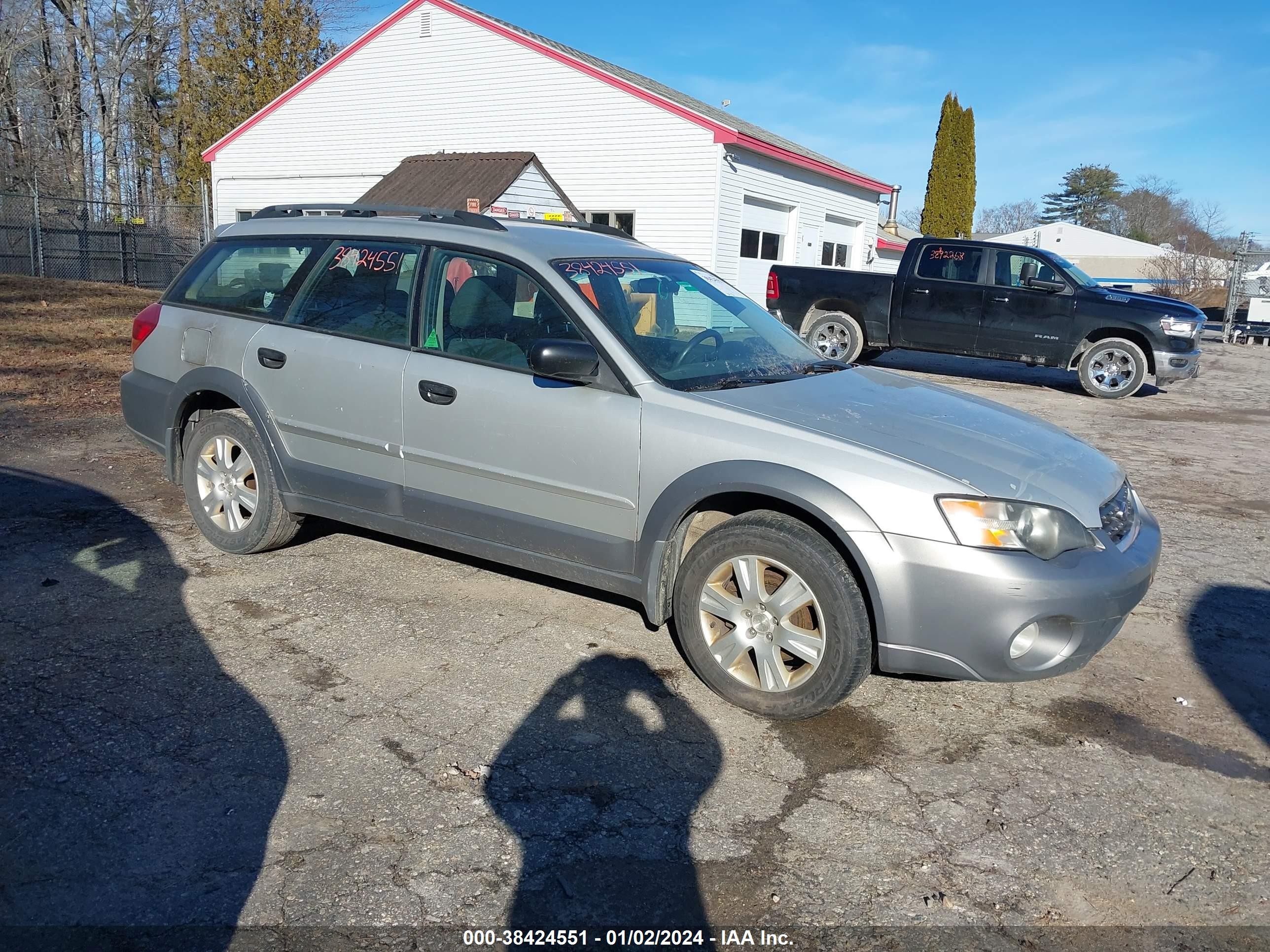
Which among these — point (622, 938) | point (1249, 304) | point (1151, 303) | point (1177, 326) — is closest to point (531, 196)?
point (1151, 303)

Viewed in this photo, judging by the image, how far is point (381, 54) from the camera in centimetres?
2211

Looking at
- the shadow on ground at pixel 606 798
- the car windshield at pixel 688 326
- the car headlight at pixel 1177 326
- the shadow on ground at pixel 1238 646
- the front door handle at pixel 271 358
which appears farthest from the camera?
the car headlight at pixel 1177 326

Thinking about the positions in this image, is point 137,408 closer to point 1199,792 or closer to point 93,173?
point 1199,792

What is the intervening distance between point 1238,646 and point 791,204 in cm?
1853

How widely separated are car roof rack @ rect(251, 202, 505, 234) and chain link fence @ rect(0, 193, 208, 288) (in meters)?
20.5

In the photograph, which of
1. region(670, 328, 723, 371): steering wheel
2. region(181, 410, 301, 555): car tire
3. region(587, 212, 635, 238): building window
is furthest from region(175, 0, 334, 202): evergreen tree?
region(670, 328, 723, 371): steering wheel

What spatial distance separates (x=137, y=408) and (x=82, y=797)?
3140 millimetres

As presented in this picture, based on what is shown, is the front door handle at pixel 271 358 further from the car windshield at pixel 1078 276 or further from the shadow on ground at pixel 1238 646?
the car windshield at pixel 1078 276

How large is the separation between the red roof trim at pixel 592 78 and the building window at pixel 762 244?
156cm

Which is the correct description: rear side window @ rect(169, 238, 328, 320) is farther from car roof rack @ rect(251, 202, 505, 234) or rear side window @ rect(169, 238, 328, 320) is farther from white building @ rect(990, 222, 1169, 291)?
white building @ rect(990, 222, 1169, 291)

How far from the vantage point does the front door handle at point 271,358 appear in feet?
16.0

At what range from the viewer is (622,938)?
2521mm

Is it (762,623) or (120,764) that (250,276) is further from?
(762,623)

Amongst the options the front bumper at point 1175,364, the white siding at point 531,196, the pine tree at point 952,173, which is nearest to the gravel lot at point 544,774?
the front bumper at point 1175,364
